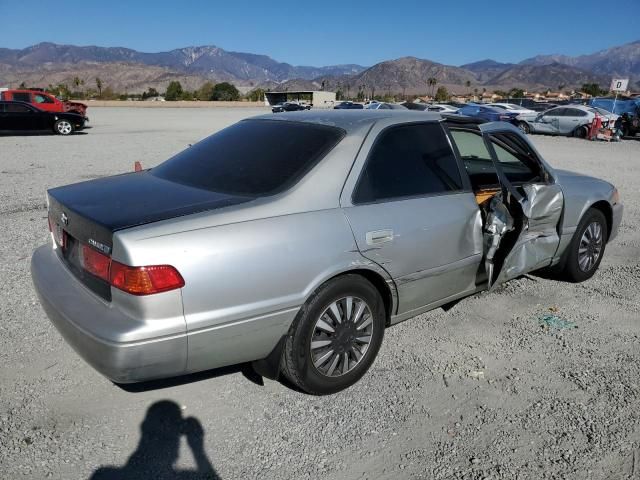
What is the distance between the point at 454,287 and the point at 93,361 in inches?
95.0

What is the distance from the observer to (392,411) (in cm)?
293

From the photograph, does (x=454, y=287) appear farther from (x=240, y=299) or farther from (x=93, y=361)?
(x=93, y=361)

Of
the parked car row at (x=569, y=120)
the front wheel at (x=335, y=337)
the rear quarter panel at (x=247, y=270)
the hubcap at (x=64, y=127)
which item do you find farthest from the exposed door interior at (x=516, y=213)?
the parked car row at (x=569, y=120)

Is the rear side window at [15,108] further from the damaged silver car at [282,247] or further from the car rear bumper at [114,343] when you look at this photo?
the car rear bumper at [114,343]

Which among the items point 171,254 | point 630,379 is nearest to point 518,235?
point 630,379

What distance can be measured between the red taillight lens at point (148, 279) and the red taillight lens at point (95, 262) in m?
0.13

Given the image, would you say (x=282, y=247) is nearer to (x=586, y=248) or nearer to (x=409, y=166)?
(x=409, y=166)

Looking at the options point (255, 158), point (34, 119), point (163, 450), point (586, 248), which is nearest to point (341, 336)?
point (163, 450)

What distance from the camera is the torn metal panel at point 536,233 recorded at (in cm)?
400

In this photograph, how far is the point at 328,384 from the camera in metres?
3.02

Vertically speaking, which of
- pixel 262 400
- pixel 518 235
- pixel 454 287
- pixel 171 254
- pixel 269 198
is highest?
pixel 269 198

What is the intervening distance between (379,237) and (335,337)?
2.13ft

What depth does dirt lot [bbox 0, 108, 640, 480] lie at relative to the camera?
98.4 inches

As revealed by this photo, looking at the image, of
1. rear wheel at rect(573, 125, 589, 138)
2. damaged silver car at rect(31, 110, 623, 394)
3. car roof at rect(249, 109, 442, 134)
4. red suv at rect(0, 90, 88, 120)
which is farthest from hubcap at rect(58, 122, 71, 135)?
rear wheel at rect(573, 125, 589, 138)
